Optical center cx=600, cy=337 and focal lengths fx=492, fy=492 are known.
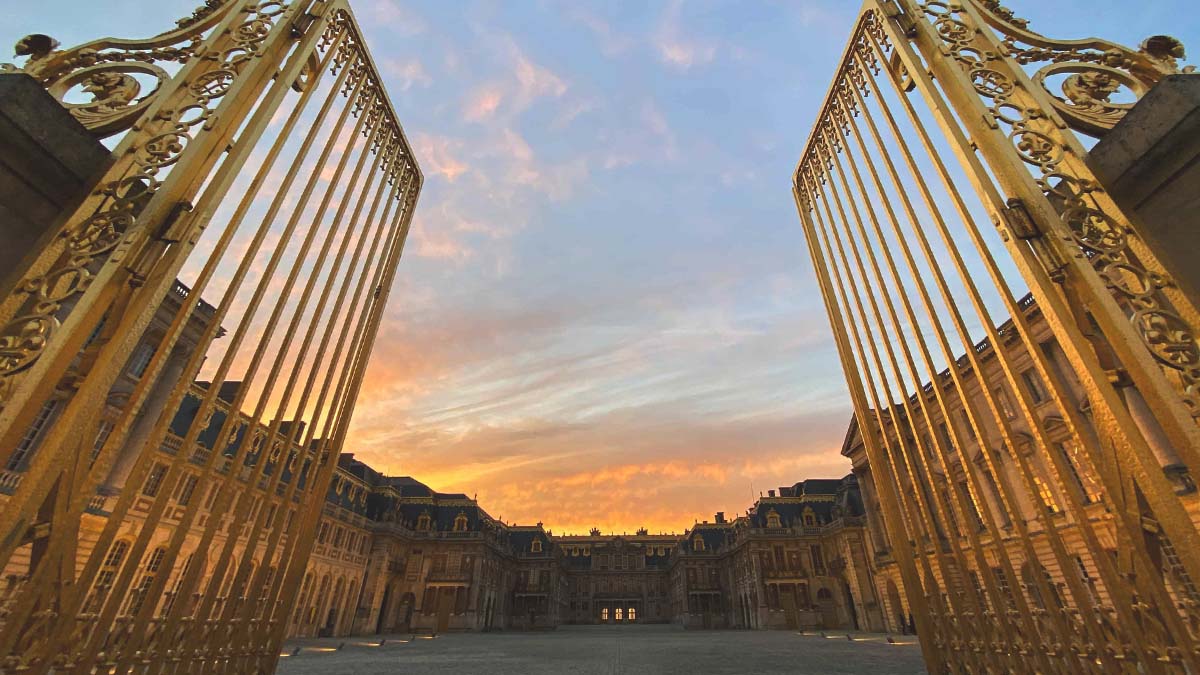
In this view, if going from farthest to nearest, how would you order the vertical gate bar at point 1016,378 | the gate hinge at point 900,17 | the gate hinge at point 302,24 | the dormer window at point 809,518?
the dormer window at point 809,518 < the gate hinge at point 302,24 < the gate hinge at point 900,17 < the vertical gate bar at point 1016,378

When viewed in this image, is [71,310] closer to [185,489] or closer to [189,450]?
[189,450]

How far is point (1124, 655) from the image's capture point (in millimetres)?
3408

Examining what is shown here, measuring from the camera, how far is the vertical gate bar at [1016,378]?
3.28 m

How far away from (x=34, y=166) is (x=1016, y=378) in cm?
722

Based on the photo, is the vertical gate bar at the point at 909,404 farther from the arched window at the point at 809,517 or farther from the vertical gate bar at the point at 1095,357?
the arched window at the point at 809,517

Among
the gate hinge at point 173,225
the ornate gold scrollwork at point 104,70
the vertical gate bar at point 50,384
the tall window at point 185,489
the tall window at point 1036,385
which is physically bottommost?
the vertical gate bar at point 50,384

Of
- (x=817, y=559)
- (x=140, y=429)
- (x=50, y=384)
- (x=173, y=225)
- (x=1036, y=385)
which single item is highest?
(x=1036, y=385)

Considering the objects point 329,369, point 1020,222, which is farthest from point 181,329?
point 1020,222

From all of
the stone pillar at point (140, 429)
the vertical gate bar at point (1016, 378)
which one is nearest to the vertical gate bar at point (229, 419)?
the vertical gate bar at point (1016, 378)

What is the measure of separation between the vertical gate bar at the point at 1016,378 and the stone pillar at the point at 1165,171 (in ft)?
3.15

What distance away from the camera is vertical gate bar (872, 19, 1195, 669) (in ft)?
10.8

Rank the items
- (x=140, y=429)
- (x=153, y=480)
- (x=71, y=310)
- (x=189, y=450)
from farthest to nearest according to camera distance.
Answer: (x=153, y=480), (x=140, y=429), (x=189, y=450), (x=71, y=310)

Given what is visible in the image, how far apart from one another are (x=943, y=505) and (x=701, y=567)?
200 ft

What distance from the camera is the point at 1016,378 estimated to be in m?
4.25
